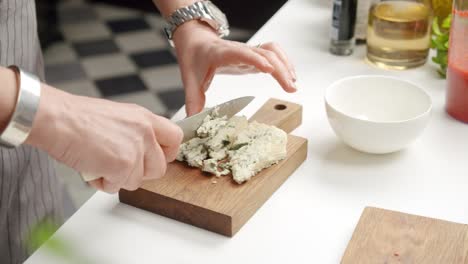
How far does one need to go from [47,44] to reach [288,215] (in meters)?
2.67

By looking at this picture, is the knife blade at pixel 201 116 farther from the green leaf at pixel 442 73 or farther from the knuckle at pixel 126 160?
the green leaf at pixel 442 73

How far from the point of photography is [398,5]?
4.75ft

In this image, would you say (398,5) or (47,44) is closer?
(398,5)

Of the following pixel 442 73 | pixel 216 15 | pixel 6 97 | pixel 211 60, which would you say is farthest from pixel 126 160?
pixel 442 73

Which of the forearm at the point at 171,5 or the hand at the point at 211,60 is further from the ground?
the forearm at the point at 171,5

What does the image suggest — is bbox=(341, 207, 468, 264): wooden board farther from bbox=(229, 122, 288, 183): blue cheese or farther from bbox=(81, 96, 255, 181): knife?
bbox=(81, 96, 255, 181): knife

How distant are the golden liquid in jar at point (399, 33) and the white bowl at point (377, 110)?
21 centimetres

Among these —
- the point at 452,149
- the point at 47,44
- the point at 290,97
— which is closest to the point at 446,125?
the point at 452,149

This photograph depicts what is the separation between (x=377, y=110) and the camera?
128 centimetres

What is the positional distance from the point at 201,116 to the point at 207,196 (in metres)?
0.16

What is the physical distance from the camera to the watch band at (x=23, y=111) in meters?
0.82

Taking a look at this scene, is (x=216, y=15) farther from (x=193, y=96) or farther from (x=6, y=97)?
(x=6, y=97)

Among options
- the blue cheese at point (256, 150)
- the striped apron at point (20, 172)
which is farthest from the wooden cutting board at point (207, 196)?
the striped apron at point (20, 172)

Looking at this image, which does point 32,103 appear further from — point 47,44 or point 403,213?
point 47,44
